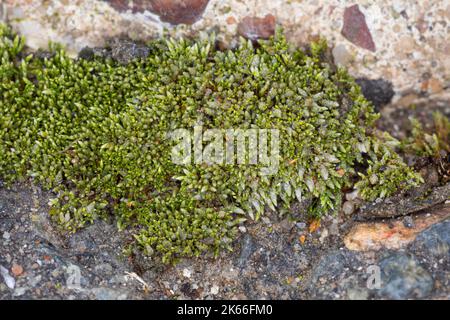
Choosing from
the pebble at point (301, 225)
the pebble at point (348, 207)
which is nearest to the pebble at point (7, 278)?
the pebble at point (301, 225)

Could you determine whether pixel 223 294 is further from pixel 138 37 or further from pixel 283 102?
pixel 138 37

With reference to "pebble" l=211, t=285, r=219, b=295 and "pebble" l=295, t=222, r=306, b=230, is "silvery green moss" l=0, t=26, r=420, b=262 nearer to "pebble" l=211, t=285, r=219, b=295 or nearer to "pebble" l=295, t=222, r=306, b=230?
"pebble" l=295, t=222, r=306, b=230

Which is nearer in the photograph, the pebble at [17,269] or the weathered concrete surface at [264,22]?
the pebble at [17,269]

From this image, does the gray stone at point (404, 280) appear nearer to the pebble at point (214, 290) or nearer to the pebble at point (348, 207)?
the pebble at point (348, 207)

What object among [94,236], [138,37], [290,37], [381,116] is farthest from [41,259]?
[381,116]

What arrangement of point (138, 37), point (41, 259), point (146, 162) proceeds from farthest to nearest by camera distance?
point (138, 37) → point (146, 162) → point (41, 259)

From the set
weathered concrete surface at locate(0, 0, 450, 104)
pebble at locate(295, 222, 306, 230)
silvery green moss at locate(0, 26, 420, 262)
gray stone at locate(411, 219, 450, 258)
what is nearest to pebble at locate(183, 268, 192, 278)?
silvery green moss at locate(0, 26, 420, 262)

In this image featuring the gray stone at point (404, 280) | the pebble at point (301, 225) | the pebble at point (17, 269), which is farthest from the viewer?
the pebble at point (301, 225)
